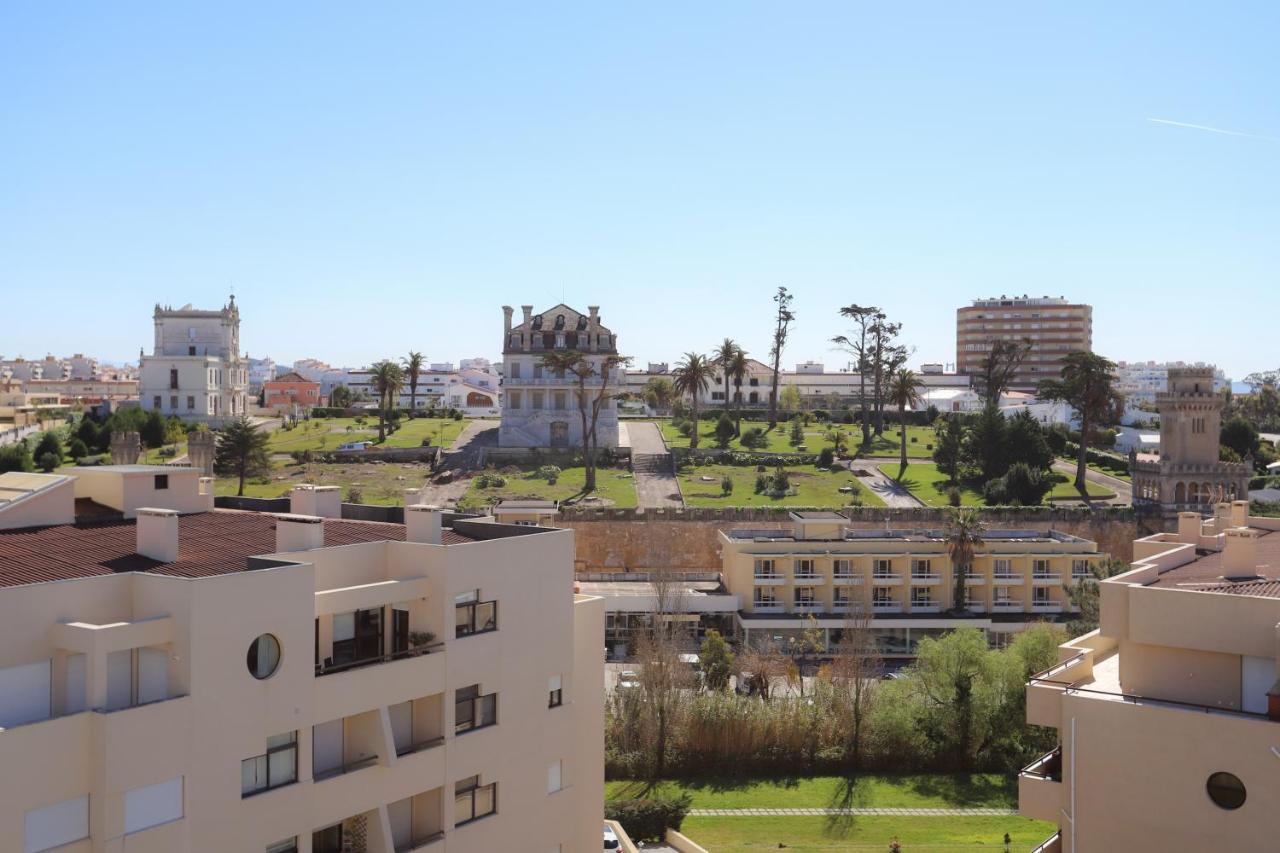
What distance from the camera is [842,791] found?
104 ft

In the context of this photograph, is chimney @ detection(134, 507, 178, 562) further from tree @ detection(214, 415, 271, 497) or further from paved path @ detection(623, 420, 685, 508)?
paved path @ detection(623, 420, 685, 508)

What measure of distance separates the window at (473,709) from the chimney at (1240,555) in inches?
404

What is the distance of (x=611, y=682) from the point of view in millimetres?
37406

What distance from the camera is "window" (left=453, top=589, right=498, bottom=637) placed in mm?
16656

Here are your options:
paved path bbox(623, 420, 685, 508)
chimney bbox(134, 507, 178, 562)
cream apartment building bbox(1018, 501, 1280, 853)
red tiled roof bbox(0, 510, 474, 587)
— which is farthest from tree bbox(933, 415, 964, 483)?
chimney bbox(134, 507, 178, 562)

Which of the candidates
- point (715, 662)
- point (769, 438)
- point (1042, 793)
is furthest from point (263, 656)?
point (769, 438)

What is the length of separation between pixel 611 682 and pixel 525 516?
44.8 feet

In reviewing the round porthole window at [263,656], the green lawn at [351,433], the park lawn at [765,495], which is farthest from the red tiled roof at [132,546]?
the green lawn at [351,433]

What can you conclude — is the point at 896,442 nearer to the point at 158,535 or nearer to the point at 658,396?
the point at 658,396

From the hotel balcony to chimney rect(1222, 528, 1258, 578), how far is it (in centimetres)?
341

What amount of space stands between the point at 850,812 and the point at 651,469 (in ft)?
117

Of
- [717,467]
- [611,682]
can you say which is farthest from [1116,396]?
[611,682]

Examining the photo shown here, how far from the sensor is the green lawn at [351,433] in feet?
224

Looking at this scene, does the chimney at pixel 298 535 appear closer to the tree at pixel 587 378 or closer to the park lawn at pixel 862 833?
the park lawn at pixel 862 833
